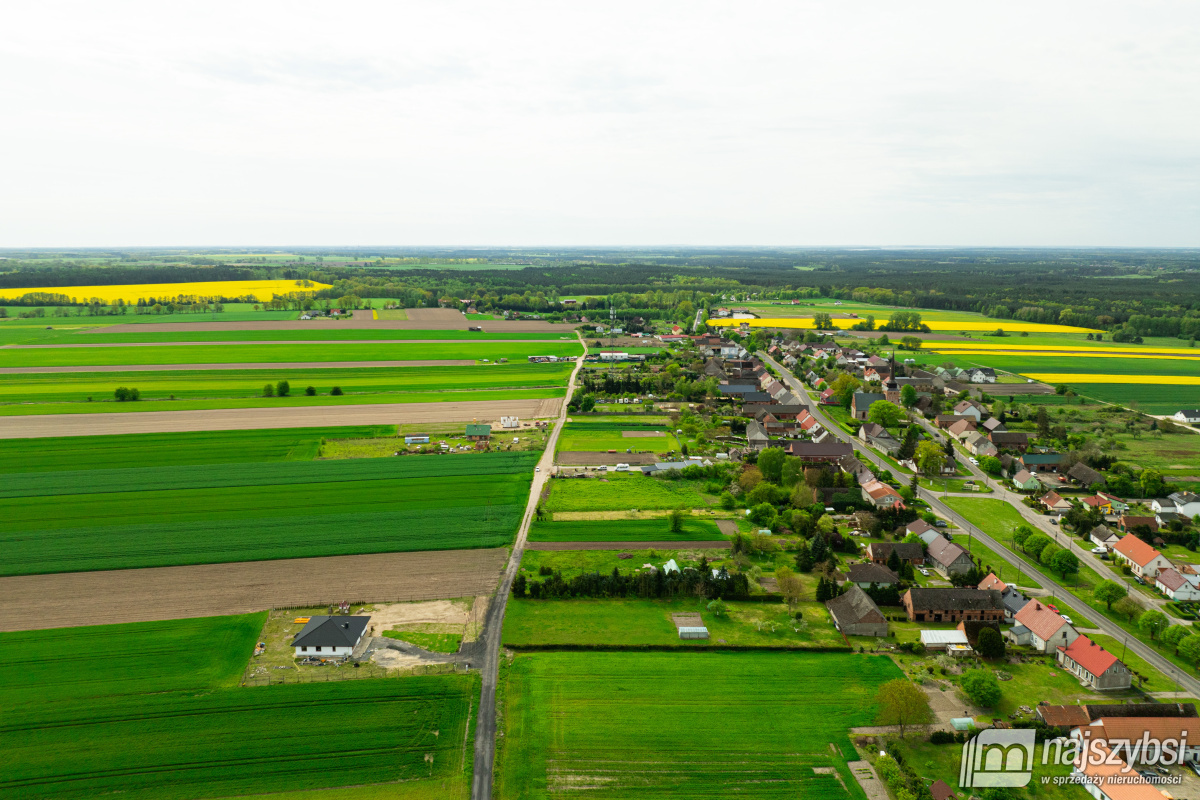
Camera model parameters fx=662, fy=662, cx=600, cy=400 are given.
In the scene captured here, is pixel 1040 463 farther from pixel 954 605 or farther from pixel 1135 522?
pixel 954 605

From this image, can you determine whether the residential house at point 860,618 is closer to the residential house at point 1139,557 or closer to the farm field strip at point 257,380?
the residential house at point 1139,557

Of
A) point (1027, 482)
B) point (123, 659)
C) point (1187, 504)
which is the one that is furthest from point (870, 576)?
point (123, 659)

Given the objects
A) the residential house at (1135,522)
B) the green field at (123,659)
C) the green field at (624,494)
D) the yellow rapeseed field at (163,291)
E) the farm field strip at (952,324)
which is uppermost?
the yellow rapeseed field at (163,291)

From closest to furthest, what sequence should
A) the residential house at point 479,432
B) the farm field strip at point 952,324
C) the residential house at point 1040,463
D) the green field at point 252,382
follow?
1. the residential house at point 1040,463
2. the residential house at point 479,432
3. the green field at point 252,382
4. the farm field strip at point 952,324

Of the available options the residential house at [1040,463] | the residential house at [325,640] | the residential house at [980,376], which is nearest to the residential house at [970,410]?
the residential house at [1040,463]

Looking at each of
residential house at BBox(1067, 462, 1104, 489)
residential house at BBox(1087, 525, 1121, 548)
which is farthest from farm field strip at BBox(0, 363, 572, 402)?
residential house at BBox(1087, 525, 1121, 548)

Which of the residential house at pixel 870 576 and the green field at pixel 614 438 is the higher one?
the green field at pixel 614 438
